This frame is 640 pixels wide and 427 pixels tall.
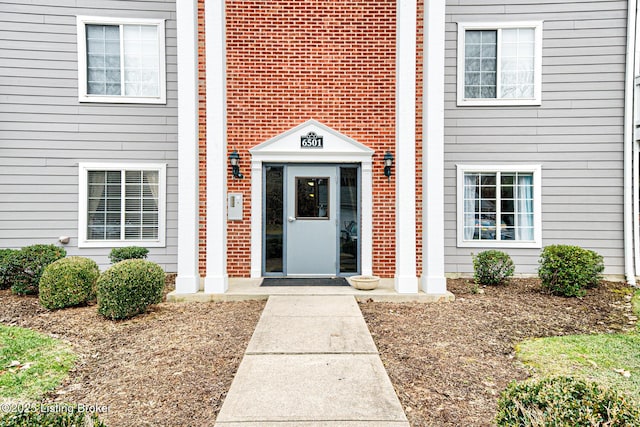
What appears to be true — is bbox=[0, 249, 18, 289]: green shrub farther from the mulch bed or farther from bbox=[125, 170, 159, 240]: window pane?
the mulch bed

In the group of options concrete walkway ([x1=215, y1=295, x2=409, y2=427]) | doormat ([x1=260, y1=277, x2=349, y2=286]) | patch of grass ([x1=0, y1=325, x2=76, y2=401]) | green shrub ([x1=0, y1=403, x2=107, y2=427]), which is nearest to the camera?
green shrub ([x1=0, y1=403, x2=107, y2=427])

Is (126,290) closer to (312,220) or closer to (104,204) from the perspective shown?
(312,220)

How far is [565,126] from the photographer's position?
768 centimetres

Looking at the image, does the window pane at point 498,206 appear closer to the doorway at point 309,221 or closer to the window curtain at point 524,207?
the window curtain at point 524,207

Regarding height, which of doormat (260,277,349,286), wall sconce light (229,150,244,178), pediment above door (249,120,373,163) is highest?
pediment above door (249,120,373,163)

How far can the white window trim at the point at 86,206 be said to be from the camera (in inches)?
302

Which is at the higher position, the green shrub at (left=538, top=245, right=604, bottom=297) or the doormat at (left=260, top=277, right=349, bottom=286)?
the green shrub at (left=538, top=245, right=604, bottom=297)

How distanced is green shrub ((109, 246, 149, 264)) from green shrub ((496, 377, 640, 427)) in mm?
6909

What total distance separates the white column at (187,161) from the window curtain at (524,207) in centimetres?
648

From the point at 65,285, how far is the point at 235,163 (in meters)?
3.17

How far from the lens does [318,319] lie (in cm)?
460

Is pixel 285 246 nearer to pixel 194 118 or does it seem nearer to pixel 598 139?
pixel 194 118

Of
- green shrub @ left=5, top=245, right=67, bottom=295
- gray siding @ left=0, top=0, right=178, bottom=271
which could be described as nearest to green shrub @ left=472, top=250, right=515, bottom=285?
gray siding @ left=0, top=0, right=178, bottom=271

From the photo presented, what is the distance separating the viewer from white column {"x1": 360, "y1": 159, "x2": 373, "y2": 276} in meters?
6.92
